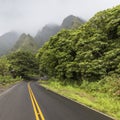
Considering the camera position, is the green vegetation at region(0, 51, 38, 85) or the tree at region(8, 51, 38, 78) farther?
the tree at region(8, 51, 38, 78)

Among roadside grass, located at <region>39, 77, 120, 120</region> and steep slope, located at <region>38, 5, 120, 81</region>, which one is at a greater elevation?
steep slope, located at <region>38, 5, 120, 81</region>

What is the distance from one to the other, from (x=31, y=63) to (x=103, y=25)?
99865 millimetres

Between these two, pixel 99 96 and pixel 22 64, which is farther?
pixel 22 64

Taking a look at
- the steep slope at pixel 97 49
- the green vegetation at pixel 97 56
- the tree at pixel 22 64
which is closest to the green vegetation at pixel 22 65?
the tree at pixel 22 64

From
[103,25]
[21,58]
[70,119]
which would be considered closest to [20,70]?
[21,58]

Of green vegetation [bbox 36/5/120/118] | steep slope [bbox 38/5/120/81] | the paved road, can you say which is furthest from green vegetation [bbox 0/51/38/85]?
the paved road

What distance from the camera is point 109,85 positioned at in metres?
24.4

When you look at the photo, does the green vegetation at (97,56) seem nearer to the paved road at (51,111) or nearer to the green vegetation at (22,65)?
the paved road at (51,111)

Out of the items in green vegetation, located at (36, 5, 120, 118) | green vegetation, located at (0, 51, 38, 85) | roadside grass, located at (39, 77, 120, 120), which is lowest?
roadside grass, located at (39, 77, 120, 120)

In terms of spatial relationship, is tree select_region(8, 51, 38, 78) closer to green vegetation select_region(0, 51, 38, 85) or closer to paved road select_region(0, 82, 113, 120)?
green vegetation select_region(0, 51, 38, 85)

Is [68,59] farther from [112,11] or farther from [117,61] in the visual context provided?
[117,61]

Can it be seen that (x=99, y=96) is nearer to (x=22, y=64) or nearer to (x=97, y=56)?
(x=97, y=56)

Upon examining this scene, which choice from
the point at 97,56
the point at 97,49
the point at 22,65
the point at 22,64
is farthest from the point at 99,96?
the point at 22,64

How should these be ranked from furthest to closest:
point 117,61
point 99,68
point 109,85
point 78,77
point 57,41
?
point 57,41, point 78,77, point 99,68, point 117,61, point 109,85
